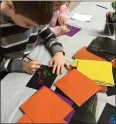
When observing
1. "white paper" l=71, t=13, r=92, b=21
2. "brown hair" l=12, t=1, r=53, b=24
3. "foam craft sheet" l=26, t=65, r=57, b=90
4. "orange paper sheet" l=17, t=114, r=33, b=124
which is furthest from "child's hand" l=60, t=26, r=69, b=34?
"orange paper sheet" l=17, t=114, r=33, b=124

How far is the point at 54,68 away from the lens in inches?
37.7

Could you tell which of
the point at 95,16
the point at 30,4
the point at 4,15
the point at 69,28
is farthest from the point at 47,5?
the point at 95,16

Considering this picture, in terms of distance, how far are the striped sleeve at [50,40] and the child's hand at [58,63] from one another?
0.03m

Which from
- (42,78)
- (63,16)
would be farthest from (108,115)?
(63,16)

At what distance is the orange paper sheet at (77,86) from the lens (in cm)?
83

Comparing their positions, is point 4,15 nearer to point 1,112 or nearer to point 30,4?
point 30,4

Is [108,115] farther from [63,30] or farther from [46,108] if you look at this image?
[63,30]

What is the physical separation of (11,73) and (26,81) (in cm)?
8

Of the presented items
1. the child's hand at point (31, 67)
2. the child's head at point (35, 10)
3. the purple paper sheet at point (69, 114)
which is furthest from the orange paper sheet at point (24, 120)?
the child's head at point (35, 10)

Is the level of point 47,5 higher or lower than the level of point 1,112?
higher

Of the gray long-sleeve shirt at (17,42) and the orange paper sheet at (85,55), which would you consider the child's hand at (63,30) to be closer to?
the gray long-sleeve shirt at (17,42)

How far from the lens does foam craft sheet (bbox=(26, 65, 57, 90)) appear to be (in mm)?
888

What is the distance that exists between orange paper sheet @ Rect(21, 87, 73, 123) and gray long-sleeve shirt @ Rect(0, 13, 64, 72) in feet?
0.59

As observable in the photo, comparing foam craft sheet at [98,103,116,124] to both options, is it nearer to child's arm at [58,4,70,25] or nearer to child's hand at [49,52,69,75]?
child's hand at [49,52,69,75]
